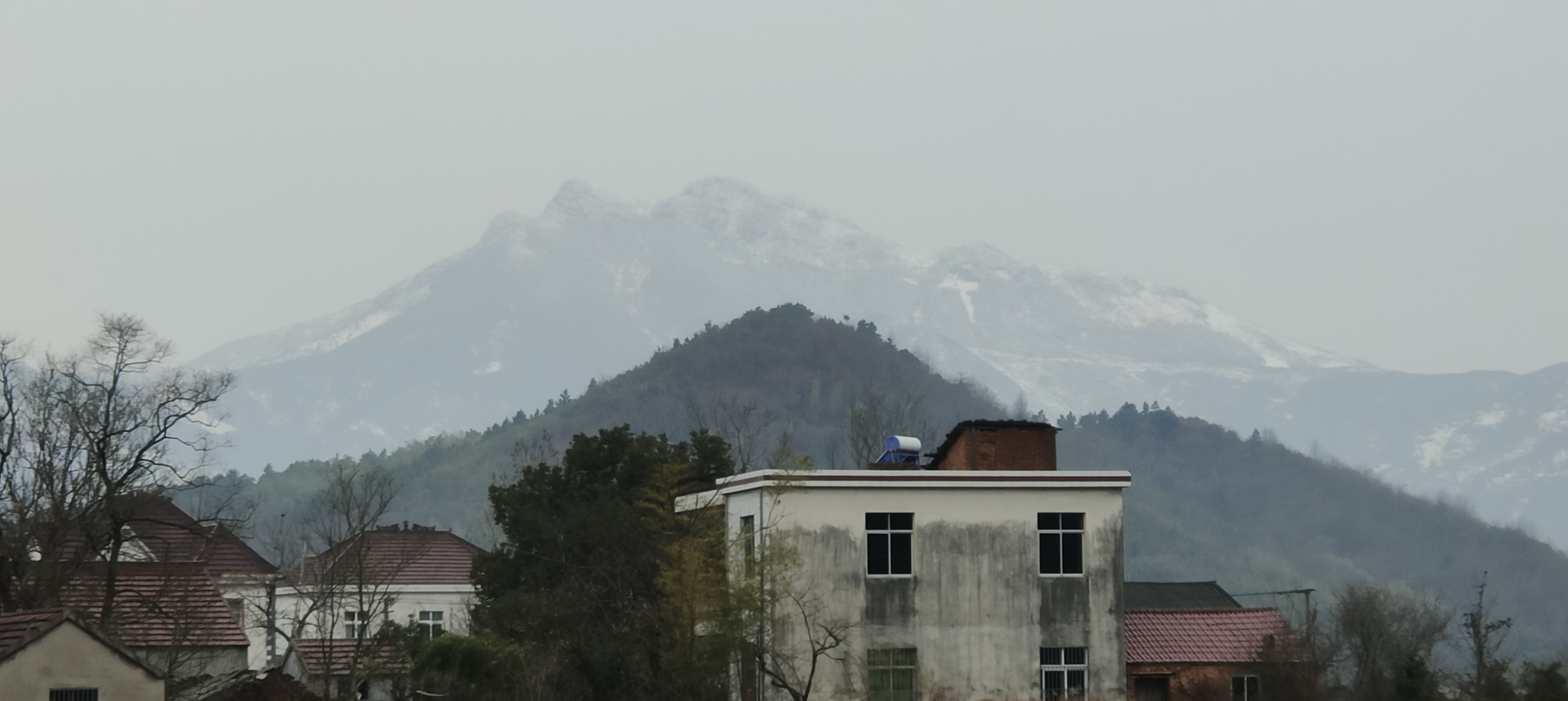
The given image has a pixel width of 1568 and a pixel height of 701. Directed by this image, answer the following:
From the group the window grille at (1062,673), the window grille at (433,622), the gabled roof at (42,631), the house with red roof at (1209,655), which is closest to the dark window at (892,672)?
the window grille at (1062,673)

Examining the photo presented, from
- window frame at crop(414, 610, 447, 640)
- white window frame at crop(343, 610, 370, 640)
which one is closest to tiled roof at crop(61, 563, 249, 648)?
white window frame at crop(343, 610, 370, 640)

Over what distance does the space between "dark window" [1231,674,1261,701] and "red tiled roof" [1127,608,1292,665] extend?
40 centimetres

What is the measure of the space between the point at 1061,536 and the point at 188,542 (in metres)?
34.7

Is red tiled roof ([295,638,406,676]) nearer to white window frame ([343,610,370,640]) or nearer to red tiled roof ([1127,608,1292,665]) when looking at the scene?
white window frame ([343,610,370,640])

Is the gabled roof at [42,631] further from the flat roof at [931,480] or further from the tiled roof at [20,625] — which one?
the flat roof at [931,480]

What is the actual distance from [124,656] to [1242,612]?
96.7 ft

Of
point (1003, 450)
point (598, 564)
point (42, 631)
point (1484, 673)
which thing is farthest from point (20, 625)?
point (1484, 673)

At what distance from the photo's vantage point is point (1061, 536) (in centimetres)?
4266

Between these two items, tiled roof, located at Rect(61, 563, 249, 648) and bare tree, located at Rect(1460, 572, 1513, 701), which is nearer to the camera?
tiled roof, located at Rect(61, 563, 249, 648)

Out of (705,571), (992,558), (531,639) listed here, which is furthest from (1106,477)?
(531,639)

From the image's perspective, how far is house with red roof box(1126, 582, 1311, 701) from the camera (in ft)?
145

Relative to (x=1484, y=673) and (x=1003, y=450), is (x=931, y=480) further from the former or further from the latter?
(x=1484, y=673)

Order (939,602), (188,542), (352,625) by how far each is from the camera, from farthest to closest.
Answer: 1. (352,625)
2. (188,542)
3. (939,602)

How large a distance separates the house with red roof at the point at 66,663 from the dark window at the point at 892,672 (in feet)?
60.3
